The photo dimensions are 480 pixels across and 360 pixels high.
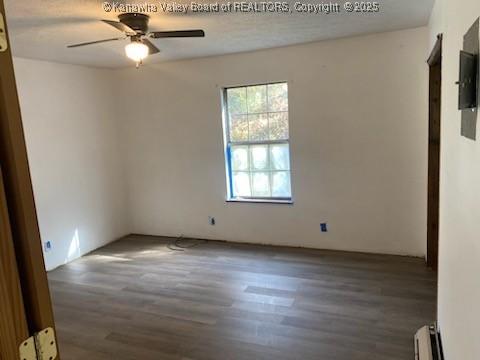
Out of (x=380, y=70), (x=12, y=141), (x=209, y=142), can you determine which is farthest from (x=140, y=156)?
(x=12, y=141)

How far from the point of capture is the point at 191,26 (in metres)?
3.16

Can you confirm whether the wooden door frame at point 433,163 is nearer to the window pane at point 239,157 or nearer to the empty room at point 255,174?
the empty room at point 255,174

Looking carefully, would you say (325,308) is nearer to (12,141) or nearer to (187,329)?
(187,329)

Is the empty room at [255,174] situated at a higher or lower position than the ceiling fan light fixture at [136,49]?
lower

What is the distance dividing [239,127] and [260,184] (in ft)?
2.57

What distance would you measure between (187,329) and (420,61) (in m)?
3.36

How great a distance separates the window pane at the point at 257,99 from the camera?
4.50 metres

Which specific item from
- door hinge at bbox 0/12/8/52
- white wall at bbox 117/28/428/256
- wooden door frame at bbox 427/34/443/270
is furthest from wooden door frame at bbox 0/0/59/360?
white wall at bbox 117/28/428/256

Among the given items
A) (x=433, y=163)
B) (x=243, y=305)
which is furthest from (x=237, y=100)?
(x=243, y=305)

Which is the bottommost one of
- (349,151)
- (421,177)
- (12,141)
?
(421,177)

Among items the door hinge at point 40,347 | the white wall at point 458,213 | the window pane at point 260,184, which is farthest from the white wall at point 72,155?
the white wall at point 458,213

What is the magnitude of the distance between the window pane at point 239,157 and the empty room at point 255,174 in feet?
0.07

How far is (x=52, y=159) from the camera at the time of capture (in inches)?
171

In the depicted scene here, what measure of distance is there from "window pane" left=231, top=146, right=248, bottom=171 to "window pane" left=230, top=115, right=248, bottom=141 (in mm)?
129
